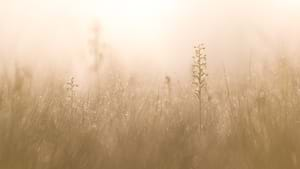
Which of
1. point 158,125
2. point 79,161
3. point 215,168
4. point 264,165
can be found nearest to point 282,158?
point 264,165

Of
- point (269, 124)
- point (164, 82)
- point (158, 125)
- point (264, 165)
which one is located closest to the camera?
point (264, 165)

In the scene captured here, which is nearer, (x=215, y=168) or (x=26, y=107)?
(x=215, y=168)

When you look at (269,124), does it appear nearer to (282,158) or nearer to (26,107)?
(282,158)

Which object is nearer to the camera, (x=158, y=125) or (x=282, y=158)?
(x=282, y=158)

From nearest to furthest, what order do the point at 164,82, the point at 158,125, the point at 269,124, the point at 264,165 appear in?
the point at 264,165
the point at 269,124
the point at 158,125
the point at 164,82

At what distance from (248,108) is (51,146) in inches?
48.5

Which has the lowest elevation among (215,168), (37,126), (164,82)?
(215,168)

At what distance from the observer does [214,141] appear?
3.22 meters

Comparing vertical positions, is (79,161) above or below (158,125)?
below

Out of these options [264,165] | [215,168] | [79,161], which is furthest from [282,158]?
[79,161]

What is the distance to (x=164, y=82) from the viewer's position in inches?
166

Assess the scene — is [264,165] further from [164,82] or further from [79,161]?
[164,82]

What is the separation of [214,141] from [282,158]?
44 cm

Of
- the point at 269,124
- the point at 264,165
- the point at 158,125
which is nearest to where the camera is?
the point at 264,165
